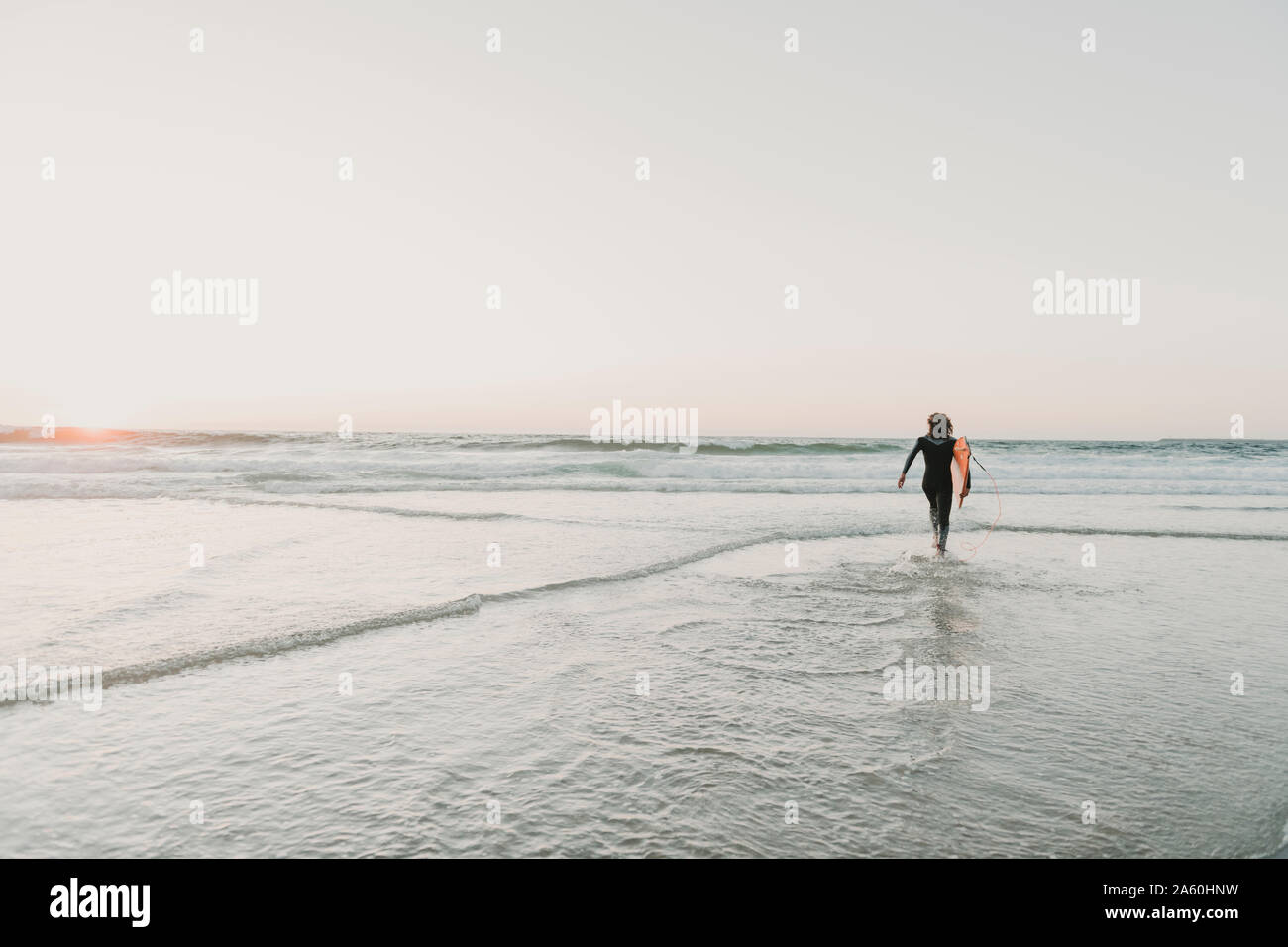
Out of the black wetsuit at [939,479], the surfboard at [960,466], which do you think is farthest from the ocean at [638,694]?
the surfboard at [960,466]

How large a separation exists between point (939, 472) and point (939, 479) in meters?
0.13

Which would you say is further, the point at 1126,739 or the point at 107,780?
the point at 1126,739

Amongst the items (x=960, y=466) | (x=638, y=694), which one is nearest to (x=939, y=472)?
(x=960, y=466)

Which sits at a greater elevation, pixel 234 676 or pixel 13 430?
pixel 13 430

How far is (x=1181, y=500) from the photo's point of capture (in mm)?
22156

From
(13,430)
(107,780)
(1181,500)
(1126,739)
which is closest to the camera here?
(107,780)

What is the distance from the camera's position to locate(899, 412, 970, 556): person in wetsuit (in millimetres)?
11508

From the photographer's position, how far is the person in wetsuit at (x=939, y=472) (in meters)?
11.5

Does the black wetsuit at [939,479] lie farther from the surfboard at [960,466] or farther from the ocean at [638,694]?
the ocean at [638,694]

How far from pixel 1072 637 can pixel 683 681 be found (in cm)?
388

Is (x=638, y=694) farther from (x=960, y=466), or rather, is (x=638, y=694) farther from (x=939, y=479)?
(x=960, y=466)

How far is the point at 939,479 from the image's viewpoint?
11523 millimetres
